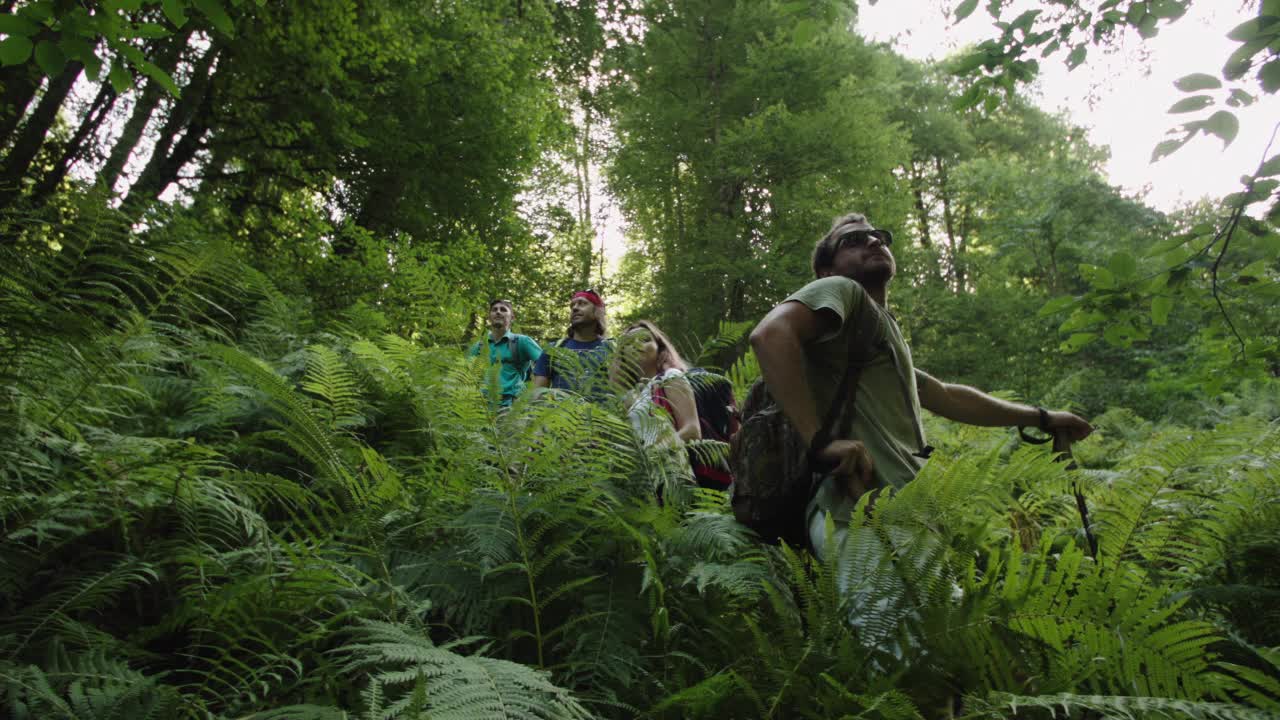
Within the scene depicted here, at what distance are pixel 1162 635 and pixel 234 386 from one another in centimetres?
307

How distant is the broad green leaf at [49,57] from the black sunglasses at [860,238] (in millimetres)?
2622

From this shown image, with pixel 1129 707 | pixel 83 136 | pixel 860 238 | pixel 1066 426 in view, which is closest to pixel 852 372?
pixel 860 238

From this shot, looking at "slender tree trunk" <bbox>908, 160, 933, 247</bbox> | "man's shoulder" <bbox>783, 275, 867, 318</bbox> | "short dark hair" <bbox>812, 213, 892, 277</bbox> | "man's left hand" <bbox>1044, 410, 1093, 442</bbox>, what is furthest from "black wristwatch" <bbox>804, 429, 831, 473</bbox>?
"slender tree trunk" <bbox>908, 160, 933, 247</bbox>

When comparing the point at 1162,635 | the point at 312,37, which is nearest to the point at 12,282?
the point at 1162,635

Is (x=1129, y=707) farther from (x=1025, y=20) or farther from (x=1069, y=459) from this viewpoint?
(x=1025, y=20)

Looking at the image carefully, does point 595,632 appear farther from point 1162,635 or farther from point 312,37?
point 312,37

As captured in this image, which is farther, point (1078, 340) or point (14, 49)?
point (1078, 340)

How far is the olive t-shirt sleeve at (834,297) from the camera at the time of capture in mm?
1948

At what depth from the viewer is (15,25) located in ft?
6.15

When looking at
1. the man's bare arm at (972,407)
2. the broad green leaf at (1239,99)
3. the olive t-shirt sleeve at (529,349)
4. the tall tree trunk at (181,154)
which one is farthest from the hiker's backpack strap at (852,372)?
the tall tree trunk at (181,154)

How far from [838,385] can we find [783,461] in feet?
0.99

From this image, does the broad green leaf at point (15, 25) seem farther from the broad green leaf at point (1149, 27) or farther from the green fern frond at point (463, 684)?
the broad green leaf at point (1149, 27)

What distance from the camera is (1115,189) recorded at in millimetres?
13648

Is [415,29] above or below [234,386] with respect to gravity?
above
